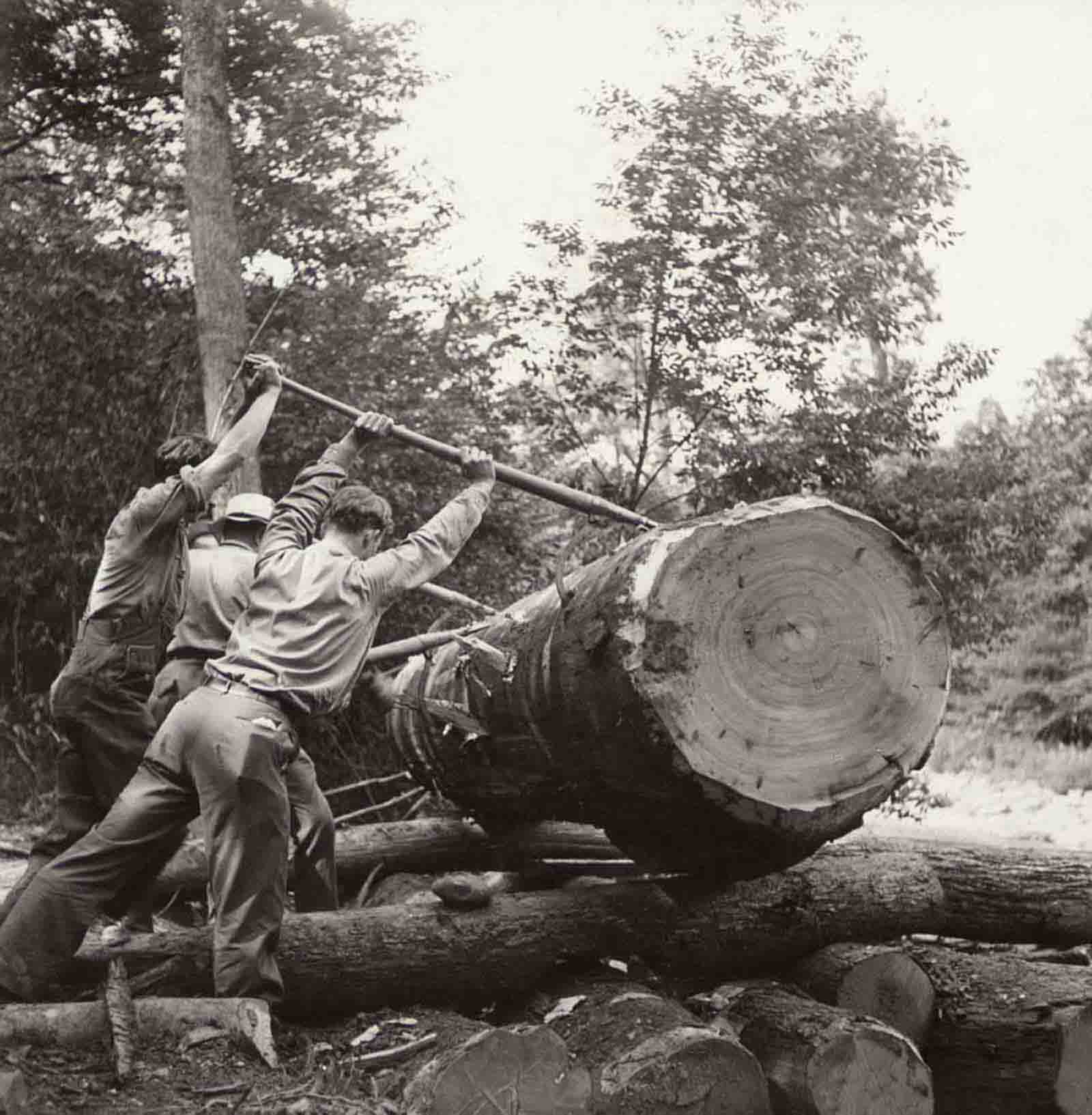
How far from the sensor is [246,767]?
4078 millimetres

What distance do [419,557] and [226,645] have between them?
1.54m

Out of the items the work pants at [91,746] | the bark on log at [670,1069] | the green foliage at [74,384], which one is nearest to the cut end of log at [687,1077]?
the bark on log at [670,1069]

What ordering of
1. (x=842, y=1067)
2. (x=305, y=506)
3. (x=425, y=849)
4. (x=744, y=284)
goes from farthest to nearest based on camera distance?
(x=744, y=284) → (x=425, y=849) → (x=305, y=506) → (x=842, y=1067)

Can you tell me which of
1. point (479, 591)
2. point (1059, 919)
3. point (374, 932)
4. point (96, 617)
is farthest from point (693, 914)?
point (479, 591)

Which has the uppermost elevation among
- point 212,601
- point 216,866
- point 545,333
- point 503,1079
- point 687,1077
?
point 545,333

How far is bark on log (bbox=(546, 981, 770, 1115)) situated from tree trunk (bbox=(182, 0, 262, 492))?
5.92m

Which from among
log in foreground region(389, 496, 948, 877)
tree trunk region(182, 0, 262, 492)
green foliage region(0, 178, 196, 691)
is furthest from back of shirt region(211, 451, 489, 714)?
green foliage region(0, 178, 196, 691)

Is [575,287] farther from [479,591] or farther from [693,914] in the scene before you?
[693,914]

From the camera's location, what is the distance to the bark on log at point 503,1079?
11.1ft

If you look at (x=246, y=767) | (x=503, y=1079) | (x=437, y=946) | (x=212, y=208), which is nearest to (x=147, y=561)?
(x=246, y=767)

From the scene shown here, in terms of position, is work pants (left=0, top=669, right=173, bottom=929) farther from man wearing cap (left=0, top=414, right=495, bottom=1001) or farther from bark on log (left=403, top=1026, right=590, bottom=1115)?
bark on log (left=403, top=1026, right=590, bottom=1115)

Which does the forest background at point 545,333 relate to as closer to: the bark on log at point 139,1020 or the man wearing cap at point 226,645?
the man wearing cap at point 226,645

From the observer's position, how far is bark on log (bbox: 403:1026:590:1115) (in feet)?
11.1

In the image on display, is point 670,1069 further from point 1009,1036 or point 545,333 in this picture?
point 545,333
